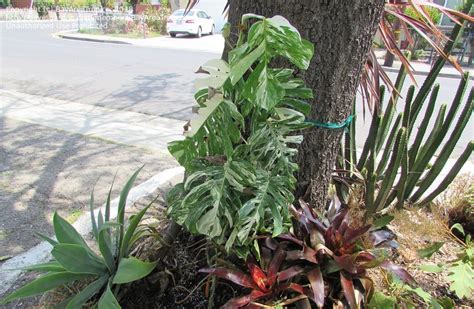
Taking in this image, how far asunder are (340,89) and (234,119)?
0.60 m

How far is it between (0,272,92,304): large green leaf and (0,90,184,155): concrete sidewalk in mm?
2823

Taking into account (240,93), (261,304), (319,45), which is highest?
(319,45)

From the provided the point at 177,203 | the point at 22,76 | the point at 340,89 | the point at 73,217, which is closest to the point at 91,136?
the point at 73,217

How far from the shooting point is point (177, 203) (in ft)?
5.54

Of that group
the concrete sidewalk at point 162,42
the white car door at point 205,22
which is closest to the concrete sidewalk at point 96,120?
the concrete sidewalk at point 162,42

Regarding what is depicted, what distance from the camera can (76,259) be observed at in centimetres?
165

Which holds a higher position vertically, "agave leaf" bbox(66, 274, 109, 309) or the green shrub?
the green shrub

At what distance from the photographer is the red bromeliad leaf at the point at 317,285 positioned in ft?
4.90

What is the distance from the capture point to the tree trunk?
1611 millimetres

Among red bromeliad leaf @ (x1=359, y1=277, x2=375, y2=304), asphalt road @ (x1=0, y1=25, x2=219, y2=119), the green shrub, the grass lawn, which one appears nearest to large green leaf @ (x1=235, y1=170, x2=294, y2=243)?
red bromeliad leaf @ (x1=359, y1=277, x2=375, y2=304)

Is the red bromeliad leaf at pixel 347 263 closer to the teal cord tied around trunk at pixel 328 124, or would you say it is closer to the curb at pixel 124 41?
the teal cord tied around trunk at pixel 328 124

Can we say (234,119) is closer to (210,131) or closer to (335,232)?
(210,131)

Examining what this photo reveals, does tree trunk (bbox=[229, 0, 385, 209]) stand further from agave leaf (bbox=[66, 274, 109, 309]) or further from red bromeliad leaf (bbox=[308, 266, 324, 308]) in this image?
agave leaf (bbox=[66, 274, 109, 309])

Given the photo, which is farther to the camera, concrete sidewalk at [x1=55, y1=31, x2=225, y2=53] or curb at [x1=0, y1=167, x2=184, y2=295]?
concrete sidewalk at [x1=55, y1=31, x2=225, y2=53]
